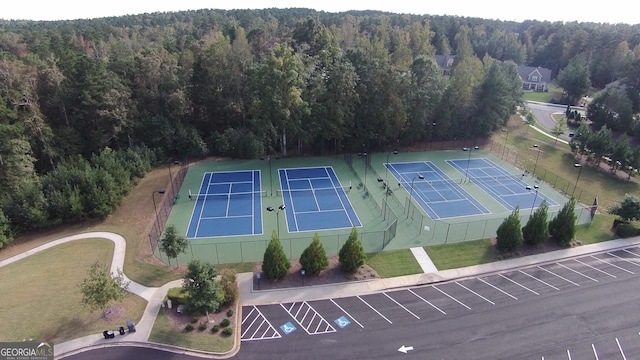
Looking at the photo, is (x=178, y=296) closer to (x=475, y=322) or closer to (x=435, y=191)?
(x=475, y=322)

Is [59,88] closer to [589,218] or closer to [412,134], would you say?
[412,134]

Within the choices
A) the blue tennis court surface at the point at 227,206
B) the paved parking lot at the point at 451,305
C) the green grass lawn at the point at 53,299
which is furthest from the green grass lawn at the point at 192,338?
the blue tennis court surface at the point at 227,206

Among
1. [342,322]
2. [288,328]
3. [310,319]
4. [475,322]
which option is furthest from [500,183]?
[288,328]

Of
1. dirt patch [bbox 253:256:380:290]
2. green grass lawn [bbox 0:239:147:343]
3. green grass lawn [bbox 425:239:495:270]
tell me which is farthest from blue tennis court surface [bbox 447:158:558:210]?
green grass lawn [bbox 0:239:147:343]

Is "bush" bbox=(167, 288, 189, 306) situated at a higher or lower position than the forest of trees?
lower

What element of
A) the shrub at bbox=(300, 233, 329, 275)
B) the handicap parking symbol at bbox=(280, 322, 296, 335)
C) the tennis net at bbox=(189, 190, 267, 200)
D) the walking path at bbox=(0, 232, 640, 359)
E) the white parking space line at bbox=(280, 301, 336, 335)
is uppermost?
the shrub at bbox=(300, 233, 329, 275)

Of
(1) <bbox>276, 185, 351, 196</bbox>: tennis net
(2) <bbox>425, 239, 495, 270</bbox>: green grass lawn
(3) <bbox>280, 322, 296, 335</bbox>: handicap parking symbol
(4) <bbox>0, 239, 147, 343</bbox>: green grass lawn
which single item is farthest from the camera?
(1) <bbox>276, 185, 351, 196</bbox>: tennis net

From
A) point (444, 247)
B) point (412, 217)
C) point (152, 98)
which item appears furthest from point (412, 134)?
point (152, 98)

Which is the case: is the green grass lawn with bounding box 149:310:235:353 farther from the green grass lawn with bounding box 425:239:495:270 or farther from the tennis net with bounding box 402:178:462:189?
the tennis net with bounding box 402:178:462:189
